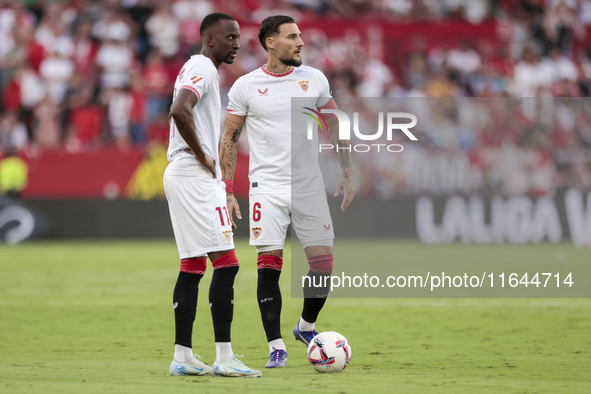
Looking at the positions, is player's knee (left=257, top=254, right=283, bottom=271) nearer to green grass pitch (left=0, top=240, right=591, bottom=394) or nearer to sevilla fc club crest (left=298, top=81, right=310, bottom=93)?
green grass pitch (left=0, top=240, right=591, bottom=394)

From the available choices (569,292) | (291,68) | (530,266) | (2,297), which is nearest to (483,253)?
(530,266)

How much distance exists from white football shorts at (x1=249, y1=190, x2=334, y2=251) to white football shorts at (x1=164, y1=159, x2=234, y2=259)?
1.64 feet

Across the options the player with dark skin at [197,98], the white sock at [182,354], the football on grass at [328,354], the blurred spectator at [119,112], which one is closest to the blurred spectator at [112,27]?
the blurred spectator at [119,112]

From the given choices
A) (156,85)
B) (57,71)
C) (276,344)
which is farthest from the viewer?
(57,71)

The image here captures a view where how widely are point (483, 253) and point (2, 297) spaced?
28.3ft

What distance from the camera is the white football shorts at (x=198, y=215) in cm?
493

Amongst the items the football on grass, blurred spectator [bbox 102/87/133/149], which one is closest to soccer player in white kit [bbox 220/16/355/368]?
the football on grass

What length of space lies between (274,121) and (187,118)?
940 millimetres

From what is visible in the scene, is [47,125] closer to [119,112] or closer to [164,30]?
[119,112]

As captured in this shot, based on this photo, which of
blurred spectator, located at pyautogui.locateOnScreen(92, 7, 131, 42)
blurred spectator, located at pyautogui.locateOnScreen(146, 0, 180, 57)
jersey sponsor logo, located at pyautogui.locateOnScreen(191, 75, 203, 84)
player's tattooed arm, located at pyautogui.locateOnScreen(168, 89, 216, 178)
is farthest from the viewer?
blurred spectator, located at pyautogui.locateOnScreen(146, 0, 180, 57)

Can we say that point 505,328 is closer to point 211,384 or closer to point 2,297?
point 211,384

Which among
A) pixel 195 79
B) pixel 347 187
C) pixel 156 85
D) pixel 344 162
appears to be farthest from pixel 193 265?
pixel 156 85

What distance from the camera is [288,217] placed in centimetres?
559

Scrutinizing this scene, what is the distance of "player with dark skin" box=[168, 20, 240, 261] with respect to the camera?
471 cm
